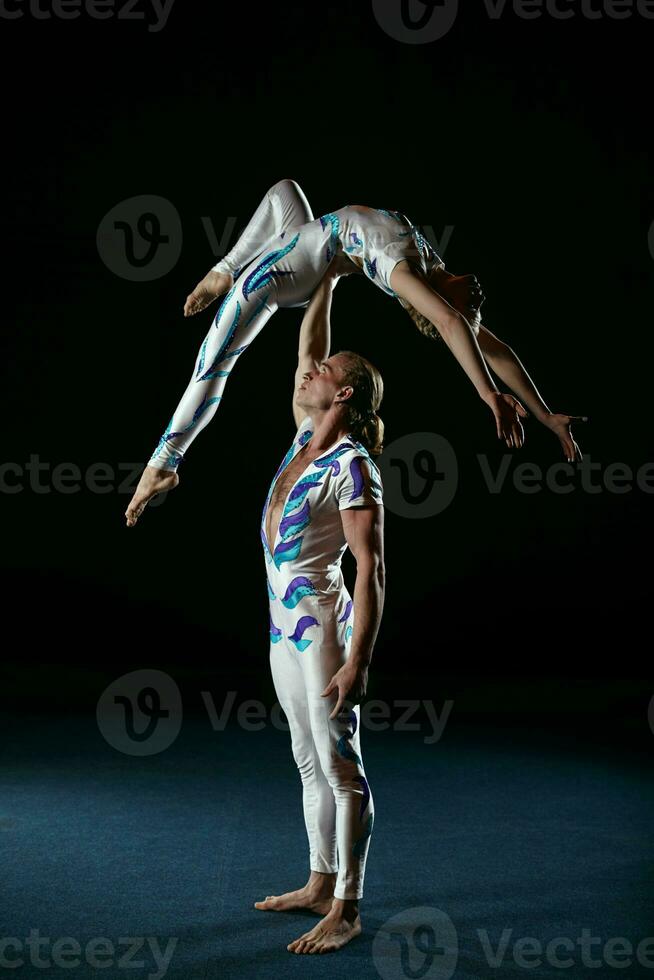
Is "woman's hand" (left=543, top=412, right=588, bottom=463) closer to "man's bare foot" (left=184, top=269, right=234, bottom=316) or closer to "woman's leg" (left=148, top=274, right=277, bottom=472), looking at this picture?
"woman's leg" (left=148, top=274, right=277, bottom=472)

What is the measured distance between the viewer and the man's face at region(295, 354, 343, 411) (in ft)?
10.5

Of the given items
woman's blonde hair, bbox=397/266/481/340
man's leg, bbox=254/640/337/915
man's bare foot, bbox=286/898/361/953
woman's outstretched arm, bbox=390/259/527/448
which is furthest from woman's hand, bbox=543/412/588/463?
man's bare foot, bbox=286/898/361/953

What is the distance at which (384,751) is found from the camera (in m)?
5.71

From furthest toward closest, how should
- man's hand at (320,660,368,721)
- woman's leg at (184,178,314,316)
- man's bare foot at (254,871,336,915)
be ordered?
1. woman's leg at (184,178,314,316)
2. man's bare foot at (254,871,336,915)
3. man's hand at (320,660,368,721)

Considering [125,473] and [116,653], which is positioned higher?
[125,473]

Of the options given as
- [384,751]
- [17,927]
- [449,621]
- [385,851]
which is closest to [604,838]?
[385,851]

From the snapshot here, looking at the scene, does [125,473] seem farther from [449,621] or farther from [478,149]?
[478,149]

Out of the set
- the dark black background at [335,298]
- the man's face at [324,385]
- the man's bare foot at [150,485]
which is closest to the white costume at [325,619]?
the man's face at [324,385]

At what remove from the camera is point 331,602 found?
3.16 m

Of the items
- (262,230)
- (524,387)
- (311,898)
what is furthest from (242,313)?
(311,898)

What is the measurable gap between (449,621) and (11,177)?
3.69 meters

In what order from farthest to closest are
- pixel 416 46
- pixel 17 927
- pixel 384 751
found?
pixel 416 46 < pixel 384 751 < pixel 17 927

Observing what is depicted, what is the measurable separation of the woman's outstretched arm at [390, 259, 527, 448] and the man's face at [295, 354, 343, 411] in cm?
27

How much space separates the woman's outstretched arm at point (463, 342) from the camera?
2869 millimetres
